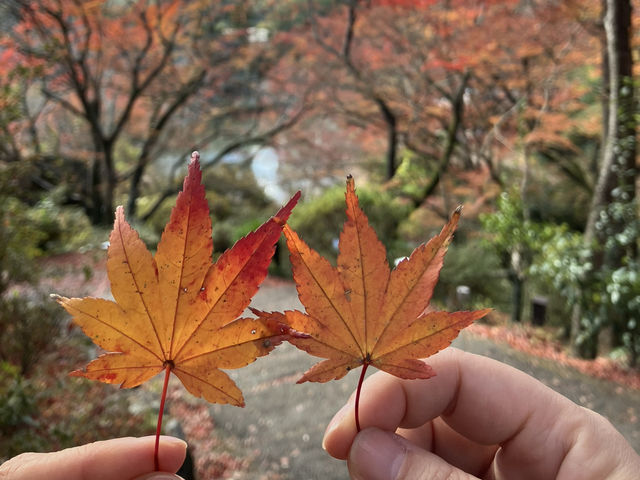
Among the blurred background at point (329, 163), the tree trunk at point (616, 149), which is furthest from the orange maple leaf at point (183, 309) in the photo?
the tree trunk at point (616, 149)

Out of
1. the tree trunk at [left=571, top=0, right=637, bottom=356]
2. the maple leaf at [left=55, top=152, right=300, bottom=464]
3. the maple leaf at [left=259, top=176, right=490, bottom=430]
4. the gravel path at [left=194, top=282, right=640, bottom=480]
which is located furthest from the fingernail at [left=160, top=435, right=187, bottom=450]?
the tree trunk at [left=571, top=0, right=637, bottom=356]

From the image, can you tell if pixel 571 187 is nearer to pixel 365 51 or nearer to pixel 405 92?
pixel 405 92

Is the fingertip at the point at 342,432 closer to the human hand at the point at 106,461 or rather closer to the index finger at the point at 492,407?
the index finger at the point at 492,407

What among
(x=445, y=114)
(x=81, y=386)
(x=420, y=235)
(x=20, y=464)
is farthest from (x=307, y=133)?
(x=20, y=464)

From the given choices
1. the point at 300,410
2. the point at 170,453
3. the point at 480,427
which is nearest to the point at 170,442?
the point at 170,453

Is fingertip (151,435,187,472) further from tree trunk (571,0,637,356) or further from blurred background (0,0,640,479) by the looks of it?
tree trunk (571,0,637,356)

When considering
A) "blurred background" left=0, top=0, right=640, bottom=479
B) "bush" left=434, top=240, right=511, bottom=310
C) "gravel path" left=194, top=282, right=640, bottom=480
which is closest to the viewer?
"gravel path" left=194, top=282, right=640, bottom=480
